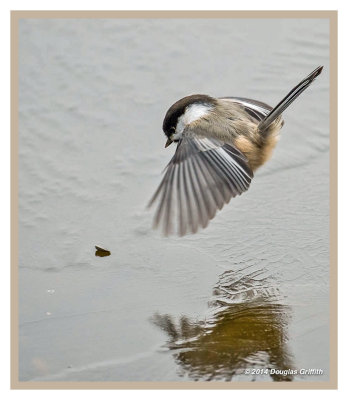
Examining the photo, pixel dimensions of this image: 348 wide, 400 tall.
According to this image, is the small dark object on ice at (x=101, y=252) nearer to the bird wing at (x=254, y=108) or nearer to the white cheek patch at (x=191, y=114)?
the white cheek patch at (x=191, y=114)

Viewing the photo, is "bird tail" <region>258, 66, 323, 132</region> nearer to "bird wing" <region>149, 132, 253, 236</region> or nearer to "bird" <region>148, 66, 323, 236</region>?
"bird" <region>148, 66, 323, 236</region>

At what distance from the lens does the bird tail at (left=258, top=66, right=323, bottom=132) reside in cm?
524

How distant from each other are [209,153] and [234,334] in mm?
1395

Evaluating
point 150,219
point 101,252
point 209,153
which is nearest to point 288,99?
point 209,153

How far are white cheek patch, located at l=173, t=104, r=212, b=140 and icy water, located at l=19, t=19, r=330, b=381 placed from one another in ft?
2.11

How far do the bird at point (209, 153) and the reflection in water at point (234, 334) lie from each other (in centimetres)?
52

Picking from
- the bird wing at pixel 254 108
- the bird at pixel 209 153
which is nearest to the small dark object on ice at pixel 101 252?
the bird at pixel 209 153

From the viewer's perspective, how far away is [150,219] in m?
5.61

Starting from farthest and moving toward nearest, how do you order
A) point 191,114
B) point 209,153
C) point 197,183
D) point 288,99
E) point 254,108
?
1. point 254,108
2. point 191,114
3. point 288,99
4. point 209,153
5. point 197,183

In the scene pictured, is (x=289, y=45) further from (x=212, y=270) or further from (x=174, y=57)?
(x=212, y=270)

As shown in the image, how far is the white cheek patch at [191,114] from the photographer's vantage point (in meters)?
5.58

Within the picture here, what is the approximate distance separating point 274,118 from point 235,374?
87.3 inches

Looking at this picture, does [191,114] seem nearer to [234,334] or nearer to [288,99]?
[288,99]

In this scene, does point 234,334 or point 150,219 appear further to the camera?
point 150,219
